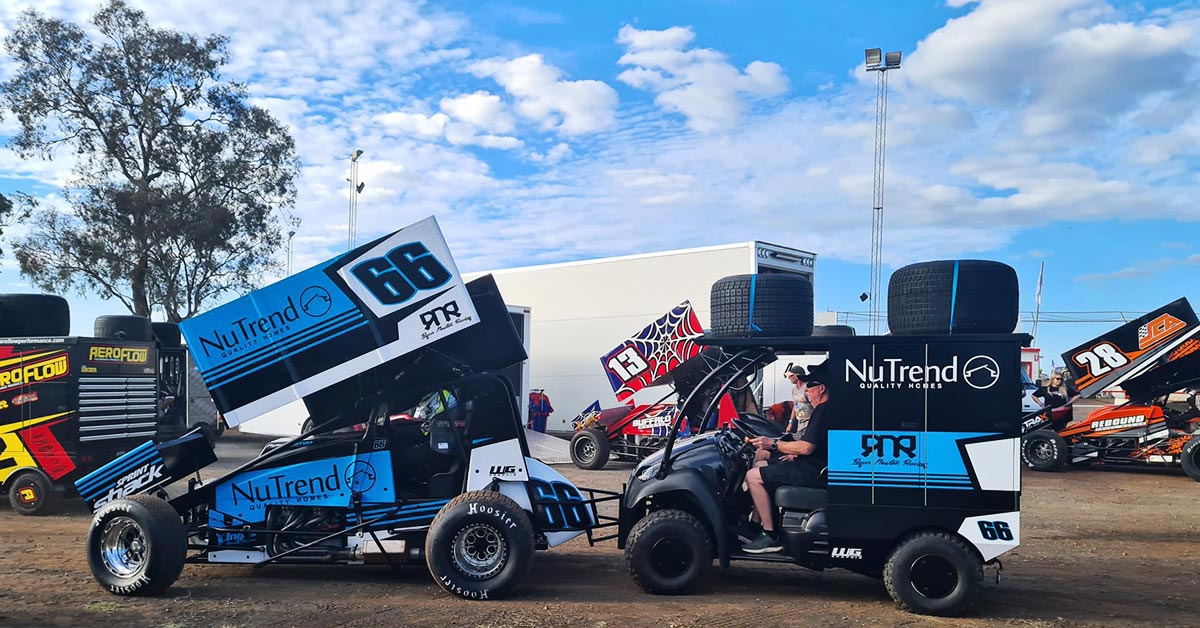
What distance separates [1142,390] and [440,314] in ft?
46.5

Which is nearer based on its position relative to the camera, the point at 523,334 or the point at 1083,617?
the point at 1083,617

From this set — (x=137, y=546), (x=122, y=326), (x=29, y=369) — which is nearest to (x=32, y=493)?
(x=29, y=369)

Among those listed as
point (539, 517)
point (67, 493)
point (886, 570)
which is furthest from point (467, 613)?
point (67, 493)

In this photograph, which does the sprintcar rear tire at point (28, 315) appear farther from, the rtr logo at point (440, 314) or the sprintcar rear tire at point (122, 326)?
the rtr logo at point (440, 314)

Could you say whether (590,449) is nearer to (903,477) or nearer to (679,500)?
(679,500)

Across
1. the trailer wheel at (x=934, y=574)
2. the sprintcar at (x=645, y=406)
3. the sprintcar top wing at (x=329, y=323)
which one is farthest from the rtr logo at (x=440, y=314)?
the sprintcar at (x=645, y=406)

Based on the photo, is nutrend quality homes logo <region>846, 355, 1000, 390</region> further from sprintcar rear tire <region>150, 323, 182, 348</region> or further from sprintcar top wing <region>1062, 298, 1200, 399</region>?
sprintcar rear tire <region>150, 323, 182, 348</region>

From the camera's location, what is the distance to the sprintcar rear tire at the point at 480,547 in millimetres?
6711

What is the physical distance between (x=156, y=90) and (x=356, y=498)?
76.2 ft

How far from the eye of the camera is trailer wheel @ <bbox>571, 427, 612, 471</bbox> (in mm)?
16734

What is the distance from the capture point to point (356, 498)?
728 cm

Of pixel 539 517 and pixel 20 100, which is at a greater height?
pixel 20 100

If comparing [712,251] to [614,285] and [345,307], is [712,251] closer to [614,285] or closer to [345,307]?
[614,285]

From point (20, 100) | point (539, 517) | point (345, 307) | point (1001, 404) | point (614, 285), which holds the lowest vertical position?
point (539, 517)
